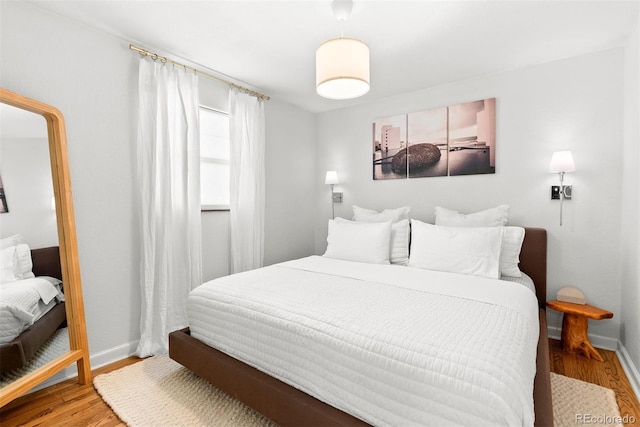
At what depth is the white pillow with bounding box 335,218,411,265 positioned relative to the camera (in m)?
2.87

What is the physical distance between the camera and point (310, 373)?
4.66ft

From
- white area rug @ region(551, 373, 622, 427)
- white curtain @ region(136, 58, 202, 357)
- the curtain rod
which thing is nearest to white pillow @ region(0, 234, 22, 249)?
white curtain @ region(136, 58, 202, 357)

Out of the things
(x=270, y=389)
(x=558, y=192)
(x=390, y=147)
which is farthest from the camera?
(x=390, y=147)

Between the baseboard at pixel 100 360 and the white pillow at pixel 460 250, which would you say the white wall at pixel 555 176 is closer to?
the white pillow at pixel 460 250

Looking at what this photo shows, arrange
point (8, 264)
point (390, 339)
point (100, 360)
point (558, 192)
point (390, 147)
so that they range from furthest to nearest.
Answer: point (390, 147) < point (558, 192) < point (100, 360) < point (8, 264) < point (390, 339)

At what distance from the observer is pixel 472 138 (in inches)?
118

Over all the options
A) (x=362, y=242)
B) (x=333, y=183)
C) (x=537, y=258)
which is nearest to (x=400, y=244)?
(x=362, y=242)

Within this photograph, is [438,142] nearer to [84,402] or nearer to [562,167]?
[562,167]

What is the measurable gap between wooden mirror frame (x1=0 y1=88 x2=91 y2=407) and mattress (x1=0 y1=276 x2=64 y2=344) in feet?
0.26

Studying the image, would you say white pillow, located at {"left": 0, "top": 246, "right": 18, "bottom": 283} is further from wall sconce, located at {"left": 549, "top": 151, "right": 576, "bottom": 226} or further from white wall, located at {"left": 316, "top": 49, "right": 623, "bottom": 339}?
wall sconce, located at {"left": 549, "top": 151, "right": 576, "bottom": 226}

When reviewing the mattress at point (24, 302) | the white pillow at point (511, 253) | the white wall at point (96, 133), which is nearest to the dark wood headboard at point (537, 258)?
the white pillow at point (511, 253)

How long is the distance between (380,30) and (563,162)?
179 centimetres

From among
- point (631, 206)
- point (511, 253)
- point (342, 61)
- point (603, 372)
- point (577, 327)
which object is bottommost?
point (603, 372)

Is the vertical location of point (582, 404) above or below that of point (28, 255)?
below
